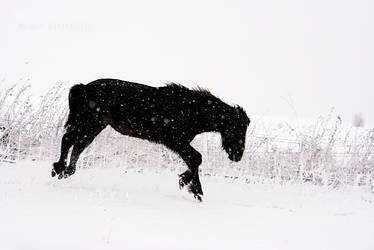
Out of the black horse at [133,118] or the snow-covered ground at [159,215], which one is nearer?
the snow-covered ground at [159,215]

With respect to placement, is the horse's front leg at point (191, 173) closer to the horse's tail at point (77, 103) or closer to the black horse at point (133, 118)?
the black horse at point (133, 118)

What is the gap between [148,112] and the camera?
4875mm

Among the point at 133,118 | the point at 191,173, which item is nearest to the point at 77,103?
the point at 133,118

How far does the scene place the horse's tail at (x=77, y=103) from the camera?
4789 mm

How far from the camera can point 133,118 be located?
481 cm

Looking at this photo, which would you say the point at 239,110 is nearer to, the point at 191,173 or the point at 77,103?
the point at 191,173

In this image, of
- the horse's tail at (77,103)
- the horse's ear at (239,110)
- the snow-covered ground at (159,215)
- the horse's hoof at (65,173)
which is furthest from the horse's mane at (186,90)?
the horse's hoof at (65,173)

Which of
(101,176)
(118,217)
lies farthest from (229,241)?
(101,176)

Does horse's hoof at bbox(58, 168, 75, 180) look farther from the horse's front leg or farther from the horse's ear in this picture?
the horse's ear

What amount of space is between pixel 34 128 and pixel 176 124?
9.41ft

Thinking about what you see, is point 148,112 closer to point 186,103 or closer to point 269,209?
point 186,103

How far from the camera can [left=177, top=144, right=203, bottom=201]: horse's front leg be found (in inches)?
184

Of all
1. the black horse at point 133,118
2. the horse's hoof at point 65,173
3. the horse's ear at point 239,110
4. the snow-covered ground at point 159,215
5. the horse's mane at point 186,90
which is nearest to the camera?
the snow-covered ground at point 159,215

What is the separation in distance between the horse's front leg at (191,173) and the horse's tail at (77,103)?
4.41 ft
